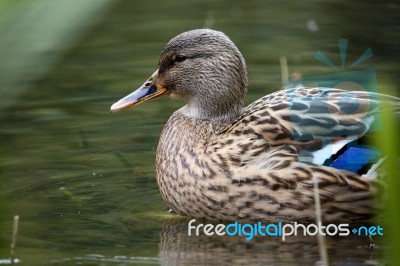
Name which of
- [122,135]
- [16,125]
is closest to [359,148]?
[122,135]

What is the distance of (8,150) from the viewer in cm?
677

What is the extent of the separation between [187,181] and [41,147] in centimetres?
188

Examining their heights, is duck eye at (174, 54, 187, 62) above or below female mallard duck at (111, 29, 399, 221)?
above

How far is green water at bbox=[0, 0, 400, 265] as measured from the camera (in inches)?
189

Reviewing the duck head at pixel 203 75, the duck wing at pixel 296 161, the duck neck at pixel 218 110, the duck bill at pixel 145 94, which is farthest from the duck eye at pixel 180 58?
the duck wing at pixel 296 161

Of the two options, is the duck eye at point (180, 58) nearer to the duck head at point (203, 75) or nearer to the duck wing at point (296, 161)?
the duck head at point (203, 75)

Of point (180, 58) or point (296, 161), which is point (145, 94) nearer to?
point (180, 58)

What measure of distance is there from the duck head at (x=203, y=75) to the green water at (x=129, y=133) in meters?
0.75

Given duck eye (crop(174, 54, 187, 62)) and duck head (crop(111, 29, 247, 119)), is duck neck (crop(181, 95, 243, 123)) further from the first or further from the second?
duck eye (crop(174, 54, 187, 62))

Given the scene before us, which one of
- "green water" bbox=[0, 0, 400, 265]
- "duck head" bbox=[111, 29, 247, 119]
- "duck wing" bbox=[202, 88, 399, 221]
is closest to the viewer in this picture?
"green water" bbox=[0, 0, 400, 265]

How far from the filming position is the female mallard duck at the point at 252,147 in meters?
5.00

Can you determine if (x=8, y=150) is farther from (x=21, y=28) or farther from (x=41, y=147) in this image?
(x=21, y=28)

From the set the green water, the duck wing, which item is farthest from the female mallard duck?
the green water

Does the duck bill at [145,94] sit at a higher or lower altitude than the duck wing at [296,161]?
higher
